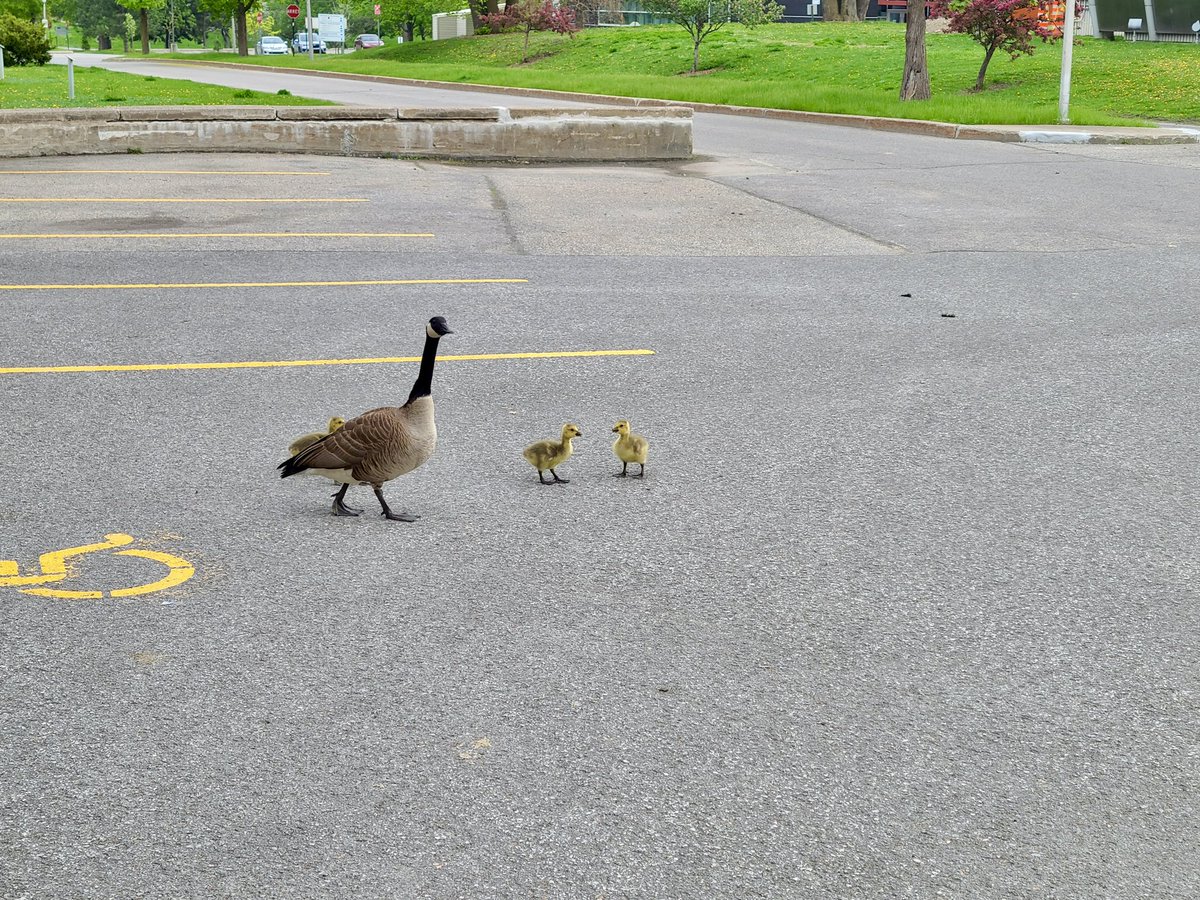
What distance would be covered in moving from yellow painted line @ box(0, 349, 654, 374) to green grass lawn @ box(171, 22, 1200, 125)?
20.3 meters

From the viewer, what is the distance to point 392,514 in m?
5.96

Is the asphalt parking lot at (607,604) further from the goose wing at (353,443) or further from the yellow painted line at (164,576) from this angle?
the goose wing at (353,443)

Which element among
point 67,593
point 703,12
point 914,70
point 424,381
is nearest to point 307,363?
point 424,381

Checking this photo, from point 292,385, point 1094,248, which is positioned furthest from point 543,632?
point 1094,248

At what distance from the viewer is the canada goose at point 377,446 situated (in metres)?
5.66

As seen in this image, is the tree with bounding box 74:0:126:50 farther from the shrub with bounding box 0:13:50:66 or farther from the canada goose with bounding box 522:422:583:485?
the canada goose with bounding box 522:422:583:485

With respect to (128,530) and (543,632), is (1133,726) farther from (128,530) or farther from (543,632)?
(128,530)

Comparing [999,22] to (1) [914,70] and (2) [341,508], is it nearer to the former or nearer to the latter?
(1) [914,70]

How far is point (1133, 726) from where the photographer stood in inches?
166

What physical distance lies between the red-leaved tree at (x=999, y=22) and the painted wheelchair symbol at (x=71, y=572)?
30.0m

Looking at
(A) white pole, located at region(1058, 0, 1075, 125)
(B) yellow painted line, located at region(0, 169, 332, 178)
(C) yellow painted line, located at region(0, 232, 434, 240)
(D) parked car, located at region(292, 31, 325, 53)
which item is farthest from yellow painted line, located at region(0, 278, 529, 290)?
(D) parked car, located at region(292, 31, 325, 53)

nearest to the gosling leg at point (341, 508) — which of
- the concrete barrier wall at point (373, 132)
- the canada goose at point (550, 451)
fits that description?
the canada goose at point (550, 451)

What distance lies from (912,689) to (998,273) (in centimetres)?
846

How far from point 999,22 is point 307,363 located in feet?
90.7
